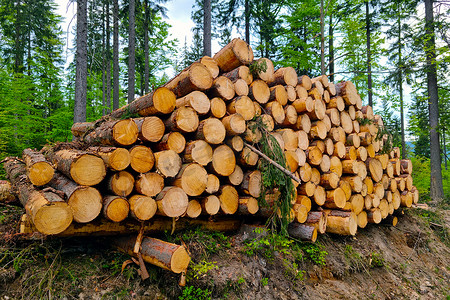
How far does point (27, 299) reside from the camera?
8.05 feet

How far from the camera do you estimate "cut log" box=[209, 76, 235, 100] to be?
363cm

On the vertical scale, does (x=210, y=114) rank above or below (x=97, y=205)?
above

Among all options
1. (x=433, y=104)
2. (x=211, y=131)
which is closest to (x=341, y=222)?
(x=211, y=131)

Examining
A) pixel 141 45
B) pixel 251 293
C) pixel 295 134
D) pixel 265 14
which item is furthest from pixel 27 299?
pixel 141 45

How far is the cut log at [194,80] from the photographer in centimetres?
345

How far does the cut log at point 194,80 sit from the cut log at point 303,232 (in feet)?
8.37

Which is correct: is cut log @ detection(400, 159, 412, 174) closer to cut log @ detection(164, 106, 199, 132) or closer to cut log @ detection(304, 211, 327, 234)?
cut log @ detection(304, 211, 327, 234)

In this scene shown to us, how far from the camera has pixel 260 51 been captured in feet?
49.3

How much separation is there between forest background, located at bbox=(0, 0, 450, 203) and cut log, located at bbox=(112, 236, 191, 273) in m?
5.98

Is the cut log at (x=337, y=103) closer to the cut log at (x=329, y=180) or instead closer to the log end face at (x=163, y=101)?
the cut log at (x=329, y=180)

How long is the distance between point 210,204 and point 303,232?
1.68 metres

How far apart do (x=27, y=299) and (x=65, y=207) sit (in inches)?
39.2

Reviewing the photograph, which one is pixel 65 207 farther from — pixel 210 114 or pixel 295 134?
pixel 295 134

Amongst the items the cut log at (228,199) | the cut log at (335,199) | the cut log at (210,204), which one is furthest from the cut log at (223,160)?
the cut log at (335,199)
